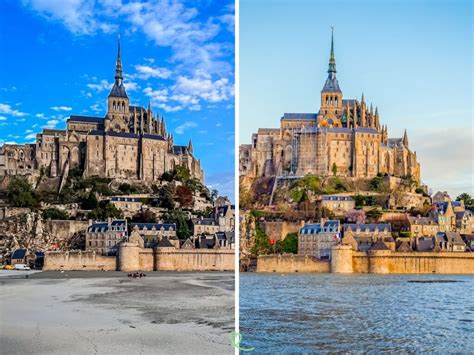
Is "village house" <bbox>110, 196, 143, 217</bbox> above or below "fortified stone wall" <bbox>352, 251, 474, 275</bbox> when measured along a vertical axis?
above

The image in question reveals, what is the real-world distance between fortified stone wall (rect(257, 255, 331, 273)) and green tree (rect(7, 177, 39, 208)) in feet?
16.3

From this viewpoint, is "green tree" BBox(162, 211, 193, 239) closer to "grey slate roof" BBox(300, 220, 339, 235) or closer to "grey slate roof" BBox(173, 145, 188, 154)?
"grey slate roof" BBox(173, 145, 188, 154)

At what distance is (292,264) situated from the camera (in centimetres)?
1134

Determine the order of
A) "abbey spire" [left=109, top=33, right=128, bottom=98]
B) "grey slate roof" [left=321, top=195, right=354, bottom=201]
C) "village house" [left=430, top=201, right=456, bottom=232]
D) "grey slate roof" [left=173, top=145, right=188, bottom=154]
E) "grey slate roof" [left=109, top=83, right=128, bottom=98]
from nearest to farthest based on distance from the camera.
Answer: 1. "abbey spire" [left=109, top=33, right=128, bottom=98]
2. "grey slate roof" [left=109, top=83, right=128, bottom=98]
3. "grey slate roof" [left=173, top=145, right=188, bottom=154]
4. "village house" [left=430, top=201, right=456, bottom=232]
5. "grey slate roof" [left=321, top=195, right=354, bottom=201]

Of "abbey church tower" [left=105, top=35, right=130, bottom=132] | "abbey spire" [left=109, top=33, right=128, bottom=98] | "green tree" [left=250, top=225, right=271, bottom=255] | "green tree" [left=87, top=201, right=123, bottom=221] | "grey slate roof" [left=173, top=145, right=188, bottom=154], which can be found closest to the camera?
"abbey spire" [left=109, top=33, right=128, bottom=98]

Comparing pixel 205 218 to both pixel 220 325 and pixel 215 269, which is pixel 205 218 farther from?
pixel 220 325

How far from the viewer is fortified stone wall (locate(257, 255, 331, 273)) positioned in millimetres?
11156

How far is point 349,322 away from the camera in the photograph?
6.44m

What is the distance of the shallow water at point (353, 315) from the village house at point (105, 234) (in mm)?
1512

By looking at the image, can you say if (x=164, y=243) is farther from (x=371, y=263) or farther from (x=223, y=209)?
(x=371, y=263)

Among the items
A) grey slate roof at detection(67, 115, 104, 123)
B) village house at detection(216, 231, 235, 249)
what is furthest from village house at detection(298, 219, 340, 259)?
grey slate roof at detection(67, 115, 104, 123)

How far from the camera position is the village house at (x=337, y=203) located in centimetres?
1254

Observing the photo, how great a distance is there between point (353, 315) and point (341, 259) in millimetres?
4448

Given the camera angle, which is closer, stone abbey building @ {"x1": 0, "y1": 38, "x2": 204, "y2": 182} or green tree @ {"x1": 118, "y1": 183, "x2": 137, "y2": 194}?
stone abbey building @ {"x1": 0, "y1": 38, "x2": 204, "y2": 182}
